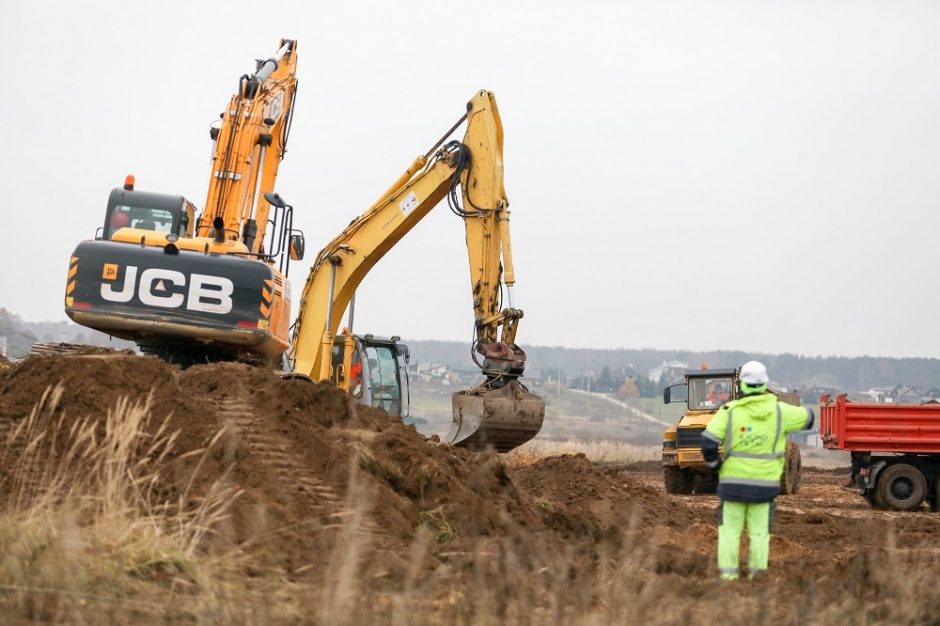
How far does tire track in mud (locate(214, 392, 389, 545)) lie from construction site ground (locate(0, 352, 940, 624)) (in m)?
0.02

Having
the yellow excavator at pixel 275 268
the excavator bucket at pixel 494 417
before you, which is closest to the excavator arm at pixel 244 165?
the yellow excavator at pixel 275 268

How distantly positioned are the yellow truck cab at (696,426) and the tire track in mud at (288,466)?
12.7 meters

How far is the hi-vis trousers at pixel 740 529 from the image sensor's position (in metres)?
9.60

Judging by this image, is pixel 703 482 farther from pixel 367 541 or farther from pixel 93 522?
pixel 93 522

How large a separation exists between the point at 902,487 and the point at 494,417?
7.78m

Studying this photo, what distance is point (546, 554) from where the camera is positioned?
879cm

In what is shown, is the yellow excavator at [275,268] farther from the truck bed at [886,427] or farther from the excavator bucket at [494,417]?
the truck bed at [886,427]

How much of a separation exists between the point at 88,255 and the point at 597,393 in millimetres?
103815

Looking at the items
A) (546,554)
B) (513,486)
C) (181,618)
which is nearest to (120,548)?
(181,618)

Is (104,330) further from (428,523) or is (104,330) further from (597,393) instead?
(597,393)

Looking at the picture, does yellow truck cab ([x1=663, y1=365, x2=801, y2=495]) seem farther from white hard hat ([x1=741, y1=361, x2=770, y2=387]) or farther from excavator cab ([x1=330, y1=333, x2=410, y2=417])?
white hard hat ([x1=741, y1=361, x2=770, y2=387])

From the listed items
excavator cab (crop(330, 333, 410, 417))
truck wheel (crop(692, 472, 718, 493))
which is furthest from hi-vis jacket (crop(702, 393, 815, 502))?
truck wheel (crop(692, 472, 718, 493))

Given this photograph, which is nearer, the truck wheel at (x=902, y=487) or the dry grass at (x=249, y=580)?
the dry grass at (x=249, y=580)

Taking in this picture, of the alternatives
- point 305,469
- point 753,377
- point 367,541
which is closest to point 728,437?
point 753,377
